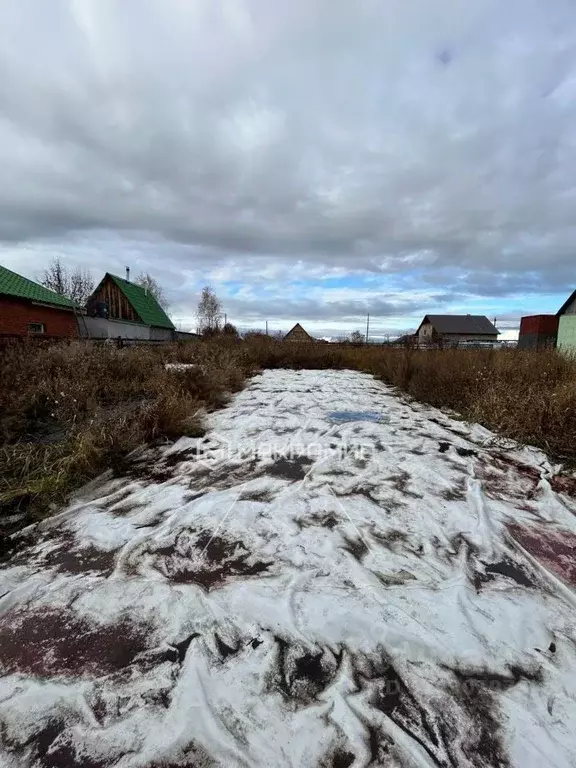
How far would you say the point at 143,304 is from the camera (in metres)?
27.2

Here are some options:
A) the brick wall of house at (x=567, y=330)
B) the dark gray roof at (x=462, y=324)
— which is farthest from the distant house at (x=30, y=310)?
the dark gray roof at (x=462, y=324)

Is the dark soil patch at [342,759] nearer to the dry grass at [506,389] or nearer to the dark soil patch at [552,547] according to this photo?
the dark soil patch at [552,547]

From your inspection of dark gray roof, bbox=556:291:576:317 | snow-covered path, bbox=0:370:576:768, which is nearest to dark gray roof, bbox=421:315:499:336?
dark gray roof, bbox=556:291:576:317

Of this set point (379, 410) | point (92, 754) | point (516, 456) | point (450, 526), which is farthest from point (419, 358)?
point (92, 754)

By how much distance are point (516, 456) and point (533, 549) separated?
2.08 m

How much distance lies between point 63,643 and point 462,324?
2251 inches

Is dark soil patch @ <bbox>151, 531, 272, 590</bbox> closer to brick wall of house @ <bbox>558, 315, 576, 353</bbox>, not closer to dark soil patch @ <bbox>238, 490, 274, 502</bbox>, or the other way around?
dark soil patch @ <bbox>238, 490, 274, 502</bbox>

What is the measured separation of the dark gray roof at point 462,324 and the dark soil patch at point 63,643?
5285 cm

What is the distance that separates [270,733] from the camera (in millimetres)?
1298

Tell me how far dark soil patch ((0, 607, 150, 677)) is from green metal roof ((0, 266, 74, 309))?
54.7 ft

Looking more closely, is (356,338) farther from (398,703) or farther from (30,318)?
(398,703)

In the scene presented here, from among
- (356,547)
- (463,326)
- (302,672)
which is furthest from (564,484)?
(463,326)

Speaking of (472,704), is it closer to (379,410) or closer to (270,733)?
(270,733)

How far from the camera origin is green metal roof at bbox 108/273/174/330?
84.3 ft
